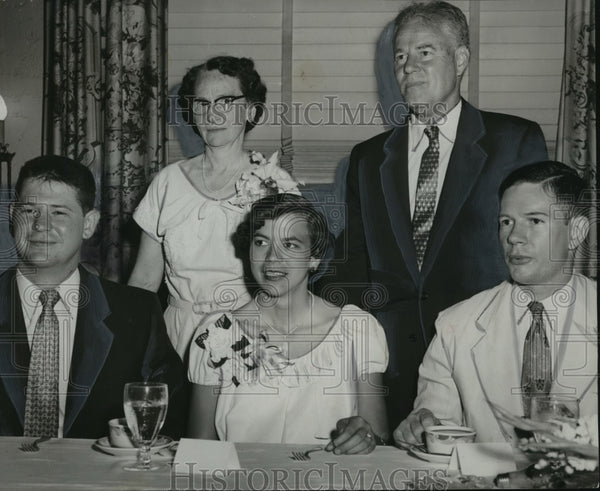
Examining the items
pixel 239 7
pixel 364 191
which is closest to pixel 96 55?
pixel 239 7

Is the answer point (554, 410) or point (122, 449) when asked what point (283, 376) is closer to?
point (122, 449)

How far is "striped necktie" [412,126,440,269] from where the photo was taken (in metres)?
2.59

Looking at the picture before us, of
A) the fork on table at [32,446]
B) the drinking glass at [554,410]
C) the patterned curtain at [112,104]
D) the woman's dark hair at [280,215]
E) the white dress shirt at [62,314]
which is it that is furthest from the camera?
the patterned curtain at [112,104]

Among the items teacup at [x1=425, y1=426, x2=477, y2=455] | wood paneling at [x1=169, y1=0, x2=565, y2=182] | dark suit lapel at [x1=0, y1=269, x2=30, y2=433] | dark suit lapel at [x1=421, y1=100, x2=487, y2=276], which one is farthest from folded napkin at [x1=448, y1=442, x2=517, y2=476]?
dark suit lapel at [x1=0, y1=269, x2=30, y2=433]

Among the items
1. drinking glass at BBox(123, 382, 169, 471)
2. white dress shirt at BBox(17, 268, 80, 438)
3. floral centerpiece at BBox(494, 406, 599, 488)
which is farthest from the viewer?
white dress shirt at BBox(17, 268, 80, 438)

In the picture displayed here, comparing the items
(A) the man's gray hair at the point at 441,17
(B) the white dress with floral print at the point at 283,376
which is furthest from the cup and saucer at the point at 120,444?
(A) the man's gray hair at the point at 441,17

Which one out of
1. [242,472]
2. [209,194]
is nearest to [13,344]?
[209,194]

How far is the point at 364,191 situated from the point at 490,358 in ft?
2.36

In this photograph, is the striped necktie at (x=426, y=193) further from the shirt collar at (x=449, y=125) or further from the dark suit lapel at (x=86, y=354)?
the dark suit lapel at (x=86, y=354)

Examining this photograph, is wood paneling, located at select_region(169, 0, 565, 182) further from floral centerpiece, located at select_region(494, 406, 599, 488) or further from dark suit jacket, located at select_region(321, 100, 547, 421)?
floral centerpiece, located at select_region(494, 406, 599, 488)

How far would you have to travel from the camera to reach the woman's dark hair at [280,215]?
248 centimetres

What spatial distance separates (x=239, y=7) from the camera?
107 inches

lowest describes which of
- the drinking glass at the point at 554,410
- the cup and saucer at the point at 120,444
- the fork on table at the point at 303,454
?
the fork on table at the point at 303,454

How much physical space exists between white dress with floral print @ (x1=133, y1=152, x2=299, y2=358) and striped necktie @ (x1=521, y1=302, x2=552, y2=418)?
896 millimetres
